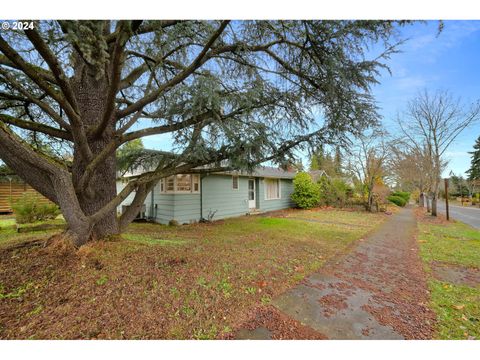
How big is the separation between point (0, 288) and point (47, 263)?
0.54 metres

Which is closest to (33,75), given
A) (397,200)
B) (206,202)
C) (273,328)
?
(273,328)

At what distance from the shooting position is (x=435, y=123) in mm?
12164

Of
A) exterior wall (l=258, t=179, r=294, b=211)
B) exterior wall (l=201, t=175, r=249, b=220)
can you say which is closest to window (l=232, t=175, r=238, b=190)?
exterior wall (l=201, t=175, r=249, b=220)

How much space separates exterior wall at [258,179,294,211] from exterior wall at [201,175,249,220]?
61.9 inches

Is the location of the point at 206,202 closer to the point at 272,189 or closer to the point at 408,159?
the point at 272,189

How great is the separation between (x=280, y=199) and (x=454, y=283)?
12311 millimetres

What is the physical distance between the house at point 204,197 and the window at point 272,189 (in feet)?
1.16

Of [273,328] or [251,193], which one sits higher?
Result: [251,193]

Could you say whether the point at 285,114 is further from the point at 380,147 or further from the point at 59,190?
the point at 380,147

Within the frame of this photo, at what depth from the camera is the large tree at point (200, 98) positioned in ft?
9.78

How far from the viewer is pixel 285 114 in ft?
14.3

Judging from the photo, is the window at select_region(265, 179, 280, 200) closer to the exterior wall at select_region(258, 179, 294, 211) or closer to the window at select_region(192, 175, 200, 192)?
the exterior wall at select_region(258, 179, 294, 211)

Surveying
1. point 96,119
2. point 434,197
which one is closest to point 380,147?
point 434,197

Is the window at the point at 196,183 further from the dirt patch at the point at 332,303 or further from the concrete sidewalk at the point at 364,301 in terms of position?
the dirt patch at the point at 332,303
